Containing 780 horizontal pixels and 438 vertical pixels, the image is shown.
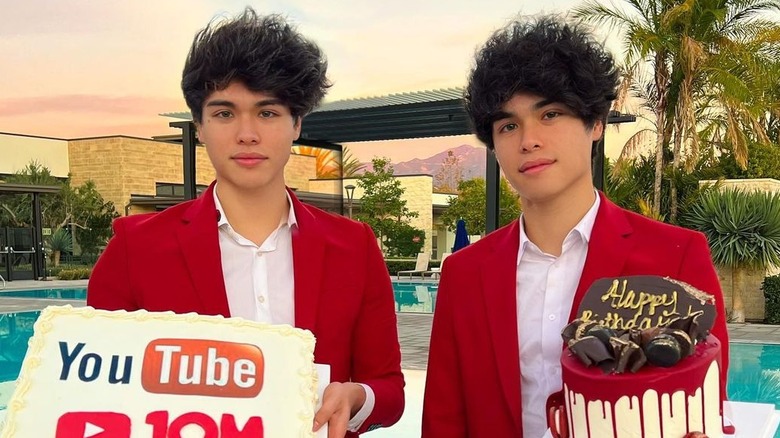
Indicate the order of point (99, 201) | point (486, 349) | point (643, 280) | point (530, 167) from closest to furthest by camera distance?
point (643, 280) → point (530, 167) → point (486, 349) → point (99, 201)

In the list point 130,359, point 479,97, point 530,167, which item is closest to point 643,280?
point 530,167

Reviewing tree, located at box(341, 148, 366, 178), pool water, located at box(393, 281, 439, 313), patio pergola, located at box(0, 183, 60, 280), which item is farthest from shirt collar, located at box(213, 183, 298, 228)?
tree, located at box(341, 148, 366, 178)

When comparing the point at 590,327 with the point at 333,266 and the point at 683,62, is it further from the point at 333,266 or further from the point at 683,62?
the point at 683,62

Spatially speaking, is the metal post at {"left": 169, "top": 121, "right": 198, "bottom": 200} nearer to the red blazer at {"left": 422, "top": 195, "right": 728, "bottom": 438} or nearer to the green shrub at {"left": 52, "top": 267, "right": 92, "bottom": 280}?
the red blazer at {"left": 422, "top": 195, "right": 728, "bottom": 438}

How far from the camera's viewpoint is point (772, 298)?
1162cm

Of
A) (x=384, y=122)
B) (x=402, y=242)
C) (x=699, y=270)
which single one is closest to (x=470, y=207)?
(x=402, y=242)

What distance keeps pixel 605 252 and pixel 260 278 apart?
2.63ft

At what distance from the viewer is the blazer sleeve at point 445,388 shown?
179 centimetres

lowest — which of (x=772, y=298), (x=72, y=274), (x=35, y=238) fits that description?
(x=72, y=274)

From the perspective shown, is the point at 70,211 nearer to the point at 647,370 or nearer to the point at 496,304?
the point at 496,304

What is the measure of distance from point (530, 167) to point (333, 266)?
0.55m

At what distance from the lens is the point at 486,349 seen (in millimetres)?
1689

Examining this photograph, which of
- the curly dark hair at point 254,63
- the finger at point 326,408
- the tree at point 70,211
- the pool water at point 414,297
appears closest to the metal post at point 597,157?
the curly dark hair at point 254,63

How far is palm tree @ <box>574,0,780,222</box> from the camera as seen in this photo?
44.0 ft
